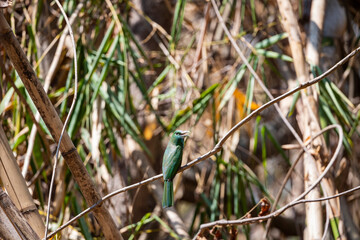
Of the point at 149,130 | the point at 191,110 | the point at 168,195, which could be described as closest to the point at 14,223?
the point at 168,195

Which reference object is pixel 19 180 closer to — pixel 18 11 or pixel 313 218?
pixel 313 218

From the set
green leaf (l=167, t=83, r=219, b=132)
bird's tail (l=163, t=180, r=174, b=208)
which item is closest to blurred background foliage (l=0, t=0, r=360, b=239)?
green leaf (l=167, t=83, r=219, b=132)

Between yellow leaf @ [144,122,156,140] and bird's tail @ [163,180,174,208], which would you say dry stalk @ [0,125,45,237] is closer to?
bird's tail @ [163,180,174,208]

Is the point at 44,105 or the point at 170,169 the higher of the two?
the point at 44,105

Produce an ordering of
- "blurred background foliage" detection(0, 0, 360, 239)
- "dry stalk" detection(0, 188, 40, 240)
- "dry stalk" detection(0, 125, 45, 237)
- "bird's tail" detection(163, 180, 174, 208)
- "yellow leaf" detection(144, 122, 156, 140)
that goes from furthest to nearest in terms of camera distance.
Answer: "yellow leaf" detection(144, 122, 156, 140), "blurred background foliage" detection(0, 0, 360, 239), "bird's tail" detection(163, 180, 174, 208), "dry stalk" detection(0, 125, 45, 237), "dry stalk" detection(0, 188, 40, 240)

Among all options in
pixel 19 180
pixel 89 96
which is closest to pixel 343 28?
pixel 89 96

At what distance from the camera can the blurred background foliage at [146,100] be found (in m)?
2.02

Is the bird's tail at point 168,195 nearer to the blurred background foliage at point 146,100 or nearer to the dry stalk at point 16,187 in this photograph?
the blurred background foliage at point 146,100

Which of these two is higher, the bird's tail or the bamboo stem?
the bamboo stem

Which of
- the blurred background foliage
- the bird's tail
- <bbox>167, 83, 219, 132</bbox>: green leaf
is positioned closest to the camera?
the bird's tail

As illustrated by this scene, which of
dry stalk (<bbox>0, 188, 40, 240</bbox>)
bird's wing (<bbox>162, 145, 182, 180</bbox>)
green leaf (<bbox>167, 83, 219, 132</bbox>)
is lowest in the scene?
bird's wing (<bbox>162, 145, 182, 180</bbox>)

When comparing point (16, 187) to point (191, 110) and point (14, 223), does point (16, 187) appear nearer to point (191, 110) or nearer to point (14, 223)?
point (14, 223)

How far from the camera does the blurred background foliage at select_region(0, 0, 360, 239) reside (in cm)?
202

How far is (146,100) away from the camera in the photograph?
2.15 metres
